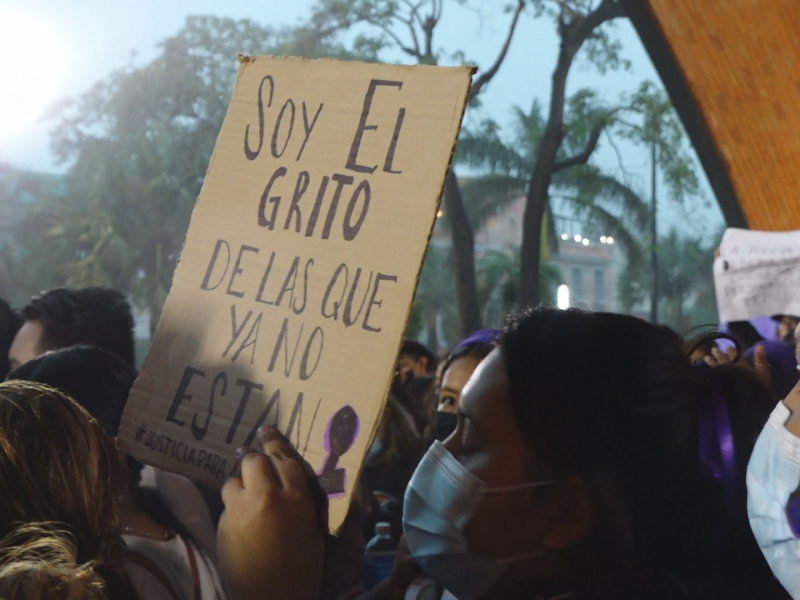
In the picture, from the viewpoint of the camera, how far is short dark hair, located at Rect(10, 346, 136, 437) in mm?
1802

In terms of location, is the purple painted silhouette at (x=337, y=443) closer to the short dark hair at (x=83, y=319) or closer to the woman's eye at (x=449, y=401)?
the short dark hair at (x=83, y=319)

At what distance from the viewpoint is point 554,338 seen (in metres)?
1.38

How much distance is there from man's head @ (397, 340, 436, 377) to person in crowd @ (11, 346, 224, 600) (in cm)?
342

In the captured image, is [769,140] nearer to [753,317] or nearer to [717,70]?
[717,70]

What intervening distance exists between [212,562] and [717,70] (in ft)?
26.2

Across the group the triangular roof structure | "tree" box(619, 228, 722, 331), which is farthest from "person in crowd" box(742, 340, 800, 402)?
"tree" box(619, 228, 722, 331)

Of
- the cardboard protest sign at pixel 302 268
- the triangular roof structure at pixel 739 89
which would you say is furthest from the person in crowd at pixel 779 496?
the triangular roof structure at pixel 739 89

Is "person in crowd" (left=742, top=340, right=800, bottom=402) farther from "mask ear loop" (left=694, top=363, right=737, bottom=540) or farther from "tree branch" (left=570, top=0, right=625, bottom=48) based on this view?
"tree branch" (left=570, top=0, right=625, bottom=48)

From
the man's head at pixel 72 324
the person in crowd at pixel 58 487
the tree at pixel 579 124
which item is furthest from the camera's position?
the tree at pixel 579 124

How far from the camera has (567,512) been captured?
4.35 feet

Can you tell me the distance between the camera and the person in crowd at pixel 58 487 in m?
1.04

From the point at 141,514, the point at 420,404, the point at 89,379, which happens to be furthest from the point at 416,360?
the point at 141,514

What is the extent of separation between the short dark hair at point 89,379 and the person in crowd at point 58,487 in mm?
432

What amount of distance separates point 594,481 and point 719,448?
0.18m
